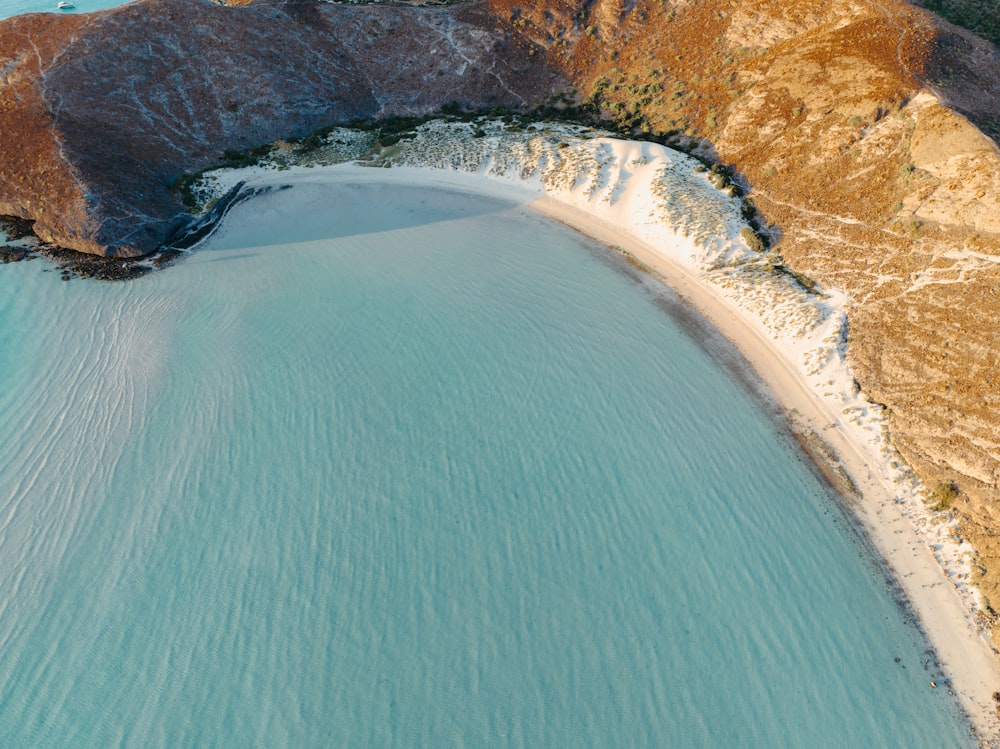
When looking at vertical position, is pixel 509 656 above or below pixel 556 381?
below

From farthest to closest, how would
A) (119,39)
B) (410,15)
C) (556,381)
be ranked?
1. (410,15)
2. (119,39)
3. (556,381)

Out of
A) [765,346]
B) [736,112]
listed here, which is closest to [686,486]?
[765,346]

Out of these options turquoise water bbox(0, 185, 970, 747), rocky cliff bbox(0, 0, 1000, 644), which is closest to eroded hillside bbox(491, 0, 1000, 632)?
rocky cliff bbox(0, 0, 1000, 644)

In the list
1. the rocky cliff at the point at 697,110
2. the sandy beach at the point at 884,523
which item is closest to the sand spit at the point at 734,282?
the sandy beach at the point at 884,523

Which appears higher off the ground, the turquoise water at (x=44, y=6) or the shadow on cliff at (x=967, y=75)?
the shadow on cliff at (x=967, y=75)

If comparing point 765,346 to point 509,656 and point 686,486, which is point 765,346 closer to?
point 686,486

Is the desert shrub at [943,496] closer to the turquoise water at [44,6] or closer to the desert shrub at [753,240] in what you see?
the desert shrub at [753,240]

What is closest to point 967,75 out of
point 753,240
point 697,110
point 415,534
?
point 697,110
